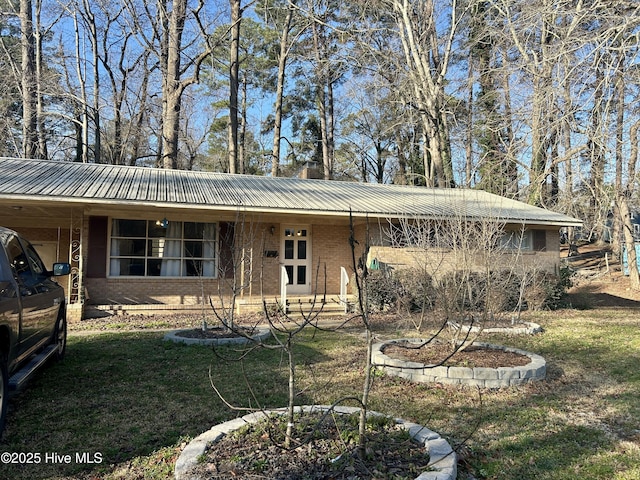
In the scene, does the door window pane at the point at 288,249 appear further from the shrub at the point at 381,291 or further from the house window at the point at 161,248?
the shrub at the point at 381,291

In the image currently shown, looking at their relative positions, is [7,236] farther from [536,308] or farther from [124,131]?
[124,131]

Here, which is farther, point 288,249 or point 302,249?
point 302,249

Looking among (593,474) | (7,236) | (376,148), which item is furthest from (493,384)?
(376,148)

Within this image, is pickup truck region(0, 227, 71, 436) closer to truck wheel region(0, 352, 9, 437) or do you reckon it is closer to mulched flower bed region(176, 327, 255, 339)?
truck wheel region(0, 352, 9, 437)

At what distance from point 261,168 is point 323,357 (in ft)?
90.2

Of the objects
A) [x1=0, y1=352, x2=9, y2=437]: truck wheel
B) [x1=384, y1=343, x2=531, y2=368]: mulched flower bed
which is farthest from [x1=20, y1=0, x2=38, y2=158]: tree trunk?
[x1=384, y1=343, x2=531, y2=368]: mulched flower bed

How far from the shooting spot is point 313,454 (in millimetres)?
3186

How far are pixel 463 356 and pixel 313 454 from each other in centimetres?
391

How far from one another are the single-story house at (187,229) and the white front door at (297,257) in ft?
0.11

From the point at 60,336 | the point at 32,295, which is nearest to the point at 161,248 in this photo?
the point at 60,336

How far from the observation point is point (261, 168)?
33.4m

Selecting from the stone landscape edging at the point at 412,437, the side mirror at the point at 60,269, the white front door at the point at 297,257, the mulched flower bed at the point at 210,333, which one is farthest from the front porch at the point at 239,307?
the stone landscape edging at the point at 412,437

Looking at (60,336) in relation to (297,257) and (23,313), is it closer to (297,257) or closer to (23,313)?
(23,313)

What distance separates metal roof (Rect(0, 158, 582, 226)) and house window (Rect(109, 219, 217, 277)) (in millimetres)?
1169
